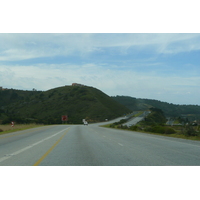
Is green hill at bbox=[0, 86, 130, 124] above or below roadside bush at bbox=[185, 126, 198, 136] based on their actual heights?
above

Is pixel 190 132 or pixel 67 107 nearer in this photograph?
pixel 190 132

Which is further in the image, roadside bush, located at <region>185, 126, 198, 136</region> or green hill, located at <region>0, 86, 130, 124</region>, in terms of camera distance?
green hill, located at <region>0, 86, 130, 124</region>

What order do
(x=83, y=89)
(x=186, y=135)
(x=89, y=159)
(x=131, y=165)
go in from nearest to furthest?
(x=131, y=165), (x=89, y=159), (x=186, y=135), (x=83, y=89)

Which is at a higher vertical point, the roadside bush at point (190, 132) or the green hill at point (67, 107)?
the green hill at point (67, 107)

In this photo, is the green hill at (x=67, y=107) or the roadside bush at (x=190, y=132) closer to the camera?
the roadside bush at (x=190, y=132)

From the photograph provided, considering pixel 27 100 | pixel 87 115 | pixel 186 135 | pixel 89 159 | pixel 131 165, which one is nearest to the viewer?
pixel 131 165

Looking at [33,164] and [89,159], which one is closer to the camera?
[33,164]

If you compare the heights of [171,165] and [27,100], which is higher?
→ [27,100]

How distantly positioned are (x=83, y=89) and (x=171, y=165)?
172259mm

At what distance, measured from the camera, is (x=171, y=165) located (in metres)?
9.41

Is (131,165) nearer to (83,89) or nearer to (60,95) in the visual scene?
(60,95)

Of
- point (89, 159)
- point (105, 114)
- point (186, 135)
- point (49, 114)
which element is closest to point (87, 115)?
point (105, 114)

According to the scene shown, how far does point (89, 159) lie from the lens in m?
10.6

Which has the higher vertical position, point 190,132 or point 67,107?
point 67,107
